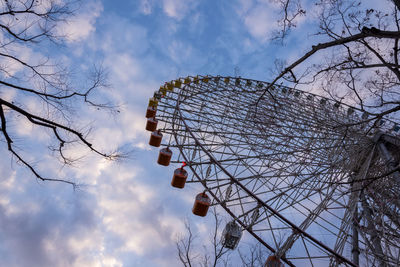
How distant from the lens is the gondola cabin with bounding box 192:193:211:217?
830cm

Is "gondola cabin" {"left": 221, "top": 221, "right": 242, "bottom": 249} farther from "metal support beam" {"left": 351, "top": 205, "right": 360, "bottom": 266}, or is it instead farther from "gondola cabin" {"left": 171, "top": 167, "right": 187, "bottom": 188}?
"metal support beam" {"left": 351, "top": 205, "right": 360, "bottom": 266}

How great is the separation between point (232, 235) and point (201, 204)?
50.6 inches

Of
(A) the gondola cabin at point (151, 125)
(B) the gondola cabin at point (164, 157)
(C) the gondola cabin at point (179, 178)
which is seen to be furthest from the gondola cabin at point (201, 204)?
(A) the gondola cabin at point (151, 125)

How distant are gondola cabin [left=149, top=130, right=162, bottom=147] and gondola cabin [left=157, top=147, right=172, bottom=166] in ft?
3.14

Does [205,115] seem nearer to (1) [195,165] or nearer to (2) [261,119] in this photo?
Result: (2) [261,119]

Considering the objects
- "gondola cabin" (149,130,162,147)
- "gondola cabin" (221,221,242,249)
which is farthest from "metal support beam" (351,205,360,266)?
"gondola cabin" (149,130,162,147)

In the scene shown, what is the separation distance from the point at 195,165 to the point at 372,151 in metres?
7.74

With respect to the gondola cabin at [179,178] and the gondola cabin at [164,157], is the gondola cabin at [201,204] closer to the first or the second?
the gondola cabin at [179,178]

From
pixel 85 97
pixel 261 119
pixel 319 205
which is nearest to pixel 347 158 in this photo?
pixel 319 205

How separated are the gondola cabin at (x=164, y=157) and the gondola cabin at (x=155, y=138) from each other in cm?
96

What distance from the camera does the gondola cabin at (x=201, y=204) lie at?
27.2 feet

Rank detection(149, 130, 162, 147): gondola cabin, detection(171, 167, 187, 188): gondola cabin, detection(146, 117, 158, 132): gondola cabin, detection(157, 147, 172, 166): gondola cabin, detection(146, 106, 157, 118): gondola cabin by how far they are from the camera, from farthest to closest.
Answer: detection(146, 106, 157, 118): gondola cabin → detection(146, 117, 158, 132): gondola cabin → detection(149, 130, 162, 147): gondola cabin → detection(157, 147, 172, 166): gondola cabin → detection(171, 167, 187, 188): gondola cabin

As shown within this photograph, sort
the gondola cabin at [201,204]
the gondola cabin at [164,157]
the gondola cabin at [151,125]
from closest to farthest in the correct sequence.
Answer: the gondola cabin at [201,204] < the gondola cabin at [164,157] < the gondola cabin at [151,125]

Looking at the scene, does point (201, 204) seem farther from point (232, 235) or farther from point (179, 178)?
point (179, 178)
